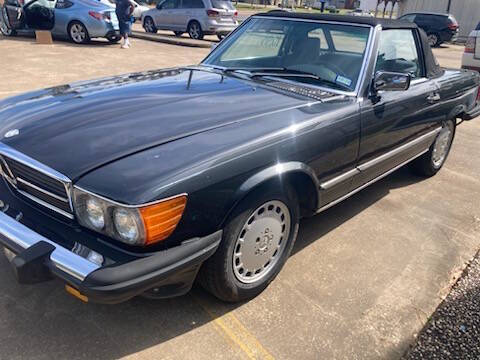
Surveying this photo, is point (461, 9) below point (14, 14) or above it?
below

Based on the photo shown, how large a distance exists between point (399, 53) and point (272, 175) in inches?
85.3

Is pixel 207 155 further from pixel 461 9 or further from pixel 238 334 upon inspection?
pixel 461 9

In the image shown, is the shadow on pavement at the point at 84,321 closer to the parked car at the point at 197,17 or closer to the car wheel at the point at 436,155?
the car wheel at the point at 436,155

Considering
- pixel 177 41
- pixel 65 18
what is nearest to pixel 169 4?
pixel 177 41

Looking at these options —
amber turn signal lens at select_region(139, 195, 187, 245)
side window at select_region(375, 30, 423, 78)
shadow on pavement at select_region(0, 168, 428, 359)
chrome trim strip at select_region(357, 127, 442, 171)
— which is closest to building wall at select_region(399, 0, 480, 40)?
chrome trim strip at select_region(357, 127, 442, 171)

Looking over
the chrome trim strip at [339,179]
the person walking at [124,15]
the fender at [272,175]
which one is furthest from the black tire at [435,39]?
the fender at [272,175]

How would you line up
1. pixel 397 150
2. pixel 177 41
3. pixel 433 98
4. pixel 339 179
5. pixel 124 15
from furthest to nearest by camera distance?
pixel 177 41
pixel 124 15
pixel 433 98
pixel 397 150
pixel 339 179

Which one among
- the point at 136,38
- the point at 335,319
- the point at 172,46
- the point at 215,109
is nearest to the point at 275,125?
the point at 215,109

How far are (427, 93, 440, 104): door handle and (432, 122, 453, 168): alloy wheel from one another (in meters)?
0.58

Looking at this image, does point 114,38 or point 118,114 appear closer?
point 118,114

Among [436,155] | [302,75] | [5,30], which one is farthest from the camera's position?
[5,30]

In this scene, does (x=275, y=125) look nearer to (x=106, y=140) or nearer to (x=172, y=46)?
(x=106, y=140)

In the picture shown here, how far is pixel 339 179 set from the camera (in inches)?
119

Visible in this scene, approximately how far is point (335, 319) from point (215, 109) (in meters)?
1.47
